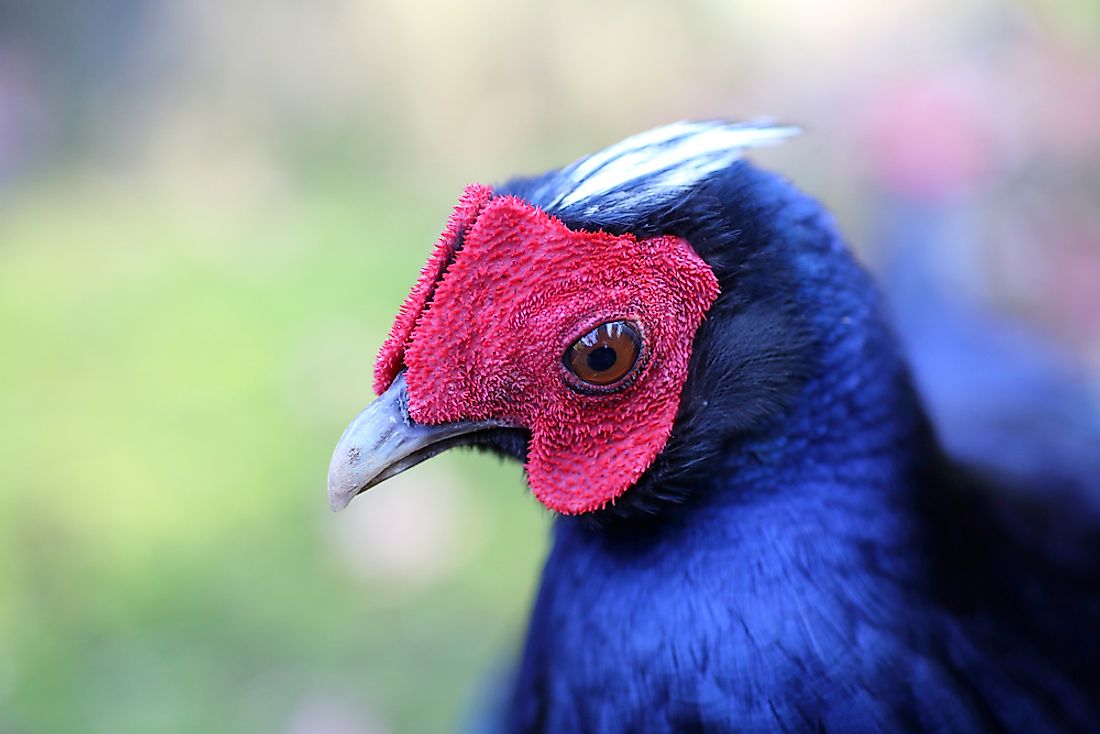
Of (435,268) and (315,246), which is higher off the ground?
(315,246)

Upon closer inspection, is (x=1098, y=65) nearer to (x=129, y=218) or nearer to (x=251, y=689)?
(x=251, y=689)

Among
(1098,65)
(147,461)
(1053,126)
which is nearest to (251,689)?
(147,461)

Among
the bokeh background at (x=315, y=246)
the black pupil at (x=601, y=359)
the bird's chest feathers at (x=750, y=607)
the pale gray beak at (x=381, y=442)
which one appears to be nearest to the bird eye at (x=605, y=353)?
the black pupil at (x=601, y=359)

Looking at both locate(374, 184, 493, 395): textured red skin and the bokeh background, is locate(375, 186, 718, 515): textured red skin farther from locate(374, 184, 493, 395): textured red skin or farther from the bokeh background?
the bokeh background

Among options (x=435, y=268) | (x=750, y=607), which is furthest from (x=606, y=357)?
(x=750, y=607)

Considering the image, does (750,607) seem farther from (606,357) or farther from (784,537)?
(606,357)

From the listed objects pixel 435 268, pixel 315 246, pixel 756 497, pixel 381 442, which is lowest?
pixel 756 497

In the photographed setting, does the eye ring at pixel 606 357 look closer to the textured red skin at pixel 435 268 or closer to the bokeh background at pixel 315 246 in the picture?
the textured red skin at pixel 435 268
